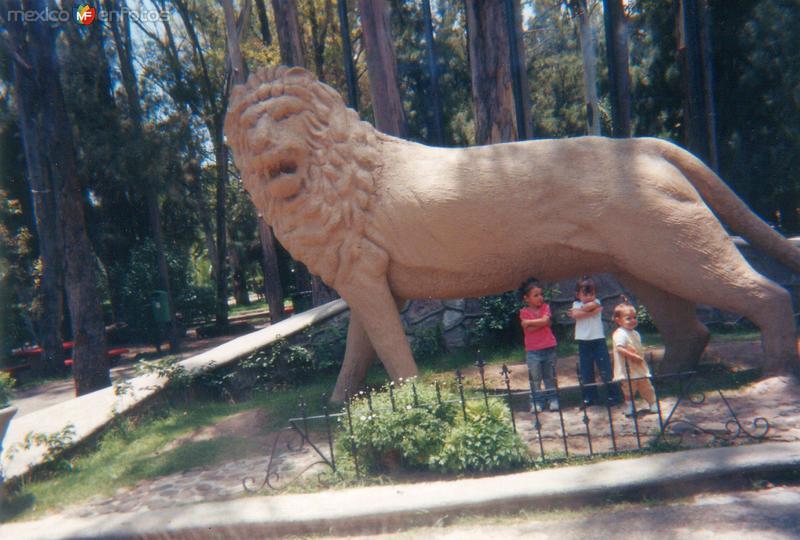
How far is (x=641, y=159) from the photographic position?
5453 millimetres

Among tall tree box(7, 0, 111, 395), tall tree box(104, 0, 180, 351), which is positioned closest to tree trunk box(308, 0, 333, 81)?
tall tree box(104, 0, 180, 351)

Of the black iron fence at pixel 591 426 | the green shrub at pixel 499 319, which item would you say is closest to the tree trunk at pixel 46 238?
the green shrub at pixel 499 319

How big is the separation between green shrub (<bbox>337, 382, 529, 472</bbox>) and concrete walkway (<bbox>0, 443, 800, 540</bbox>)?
202mm

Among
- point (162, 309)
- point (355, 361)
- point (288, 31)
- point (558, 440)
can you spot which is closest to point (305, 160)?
point (355, 361)

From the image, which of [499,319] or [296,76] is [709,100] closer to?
[499,319]

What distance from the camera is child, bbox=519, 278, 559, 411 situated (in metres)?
5.82

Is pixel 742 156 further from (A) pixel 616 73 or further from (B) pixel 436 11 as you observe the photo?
(B) pixel 436 11

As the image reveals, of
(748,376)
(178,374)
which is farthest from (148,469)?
(748,376)

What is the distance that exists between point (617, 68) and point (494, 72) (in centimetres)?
272

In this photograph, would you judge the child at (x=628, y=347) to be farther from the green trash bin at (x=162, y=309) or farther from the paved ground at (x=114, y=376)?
the green trash bin at (x=162, y=309)

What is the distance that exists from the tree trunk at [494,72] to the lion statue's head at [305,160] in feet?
15.0

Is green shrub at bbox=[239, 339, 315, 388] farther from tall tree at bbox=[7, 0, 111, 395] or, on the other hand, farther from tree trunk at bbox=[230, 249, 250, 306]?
tree trunk at bbox=[230, 249, 250, 306]

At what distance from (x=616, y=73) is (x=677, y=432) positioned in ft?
26.4

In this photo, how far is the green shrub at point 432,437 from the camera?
14.2 feet
